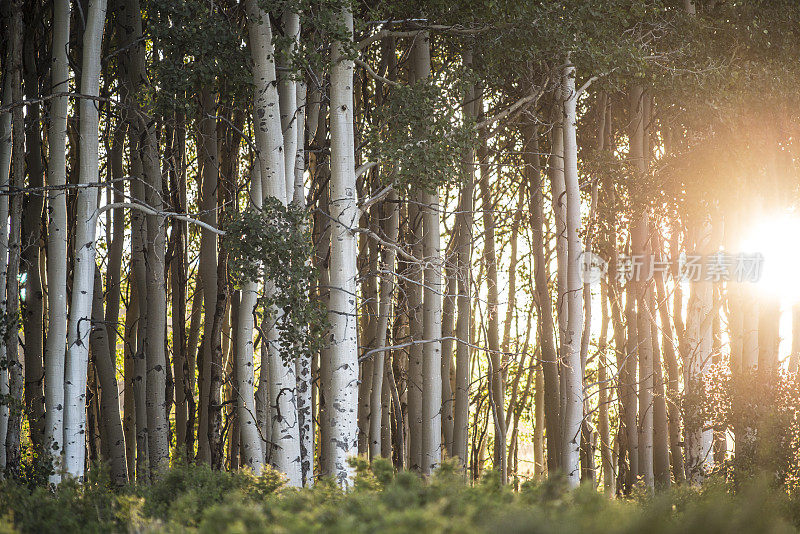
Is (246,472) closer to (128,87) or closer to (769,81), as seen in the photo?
(128,87)

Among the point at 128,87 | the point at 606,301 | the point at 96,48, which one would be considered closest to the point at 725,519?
the point at 96,48

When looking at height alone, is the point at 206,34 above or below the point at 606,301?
above

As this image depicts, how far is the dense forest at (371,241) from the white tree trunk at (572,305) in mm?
35

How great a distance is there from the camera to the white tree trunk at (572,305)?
926 cm

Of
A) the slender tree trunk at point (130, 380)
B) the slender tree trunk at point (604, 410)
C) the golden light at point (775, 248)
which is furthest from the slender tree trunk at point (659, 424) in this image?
the slender tree trunk at point (130, 380)

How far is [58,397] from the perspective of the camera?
751cm

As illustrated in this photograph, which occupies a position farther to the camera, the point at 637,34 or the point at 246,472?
the point at 637,34

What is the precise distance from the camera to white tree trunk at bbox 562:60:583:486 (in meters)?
9.26

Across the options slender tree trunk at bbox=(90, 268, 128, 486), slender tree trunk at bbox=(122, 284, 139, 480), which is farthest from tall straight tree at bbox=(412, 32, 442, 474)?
slender tree trunk at bbox=(122, 284, 139, 480)

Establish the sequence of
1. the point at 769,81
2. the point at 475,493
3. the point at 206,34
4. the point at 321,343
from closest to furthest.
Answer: the point at 475,493
the point at 321,343
the point at 206,34
the point at 769,81

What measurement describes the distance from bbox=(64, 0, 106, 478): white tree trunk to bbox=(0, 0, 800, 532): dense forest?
3cm

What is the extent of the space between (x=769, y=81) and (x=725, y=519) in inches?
286

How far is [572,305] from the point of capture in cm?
945

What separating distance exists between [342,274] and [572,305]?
3265 millimetres
